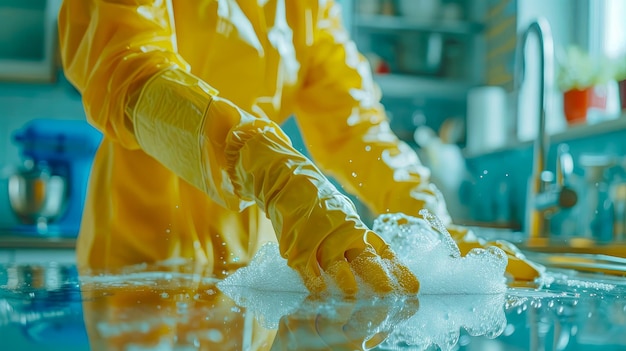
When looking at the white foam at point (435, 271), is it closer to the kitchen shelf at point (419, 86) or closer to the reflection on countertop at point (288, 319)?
the reflection on countertop at point (288, 319)

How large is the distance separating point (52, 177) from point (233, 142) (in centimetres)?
188

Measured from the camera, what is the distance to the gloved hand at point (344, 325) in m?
0.36

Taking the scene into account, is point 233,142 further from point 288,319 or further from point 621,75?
point 621,75

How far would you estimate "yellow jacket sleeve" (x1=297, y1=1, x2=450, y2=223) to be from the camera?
43.9 inches

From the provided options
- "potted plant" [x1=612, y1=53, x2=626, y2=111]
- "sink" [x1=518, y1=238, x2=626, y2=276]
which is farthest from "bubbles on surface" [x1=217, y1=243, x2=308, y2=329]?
"potted plant" [x1=612, y1=53, x2=626, y2=111]

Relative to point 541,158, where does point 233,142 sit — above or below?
above

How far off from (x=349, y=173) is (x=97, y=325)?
2.72 feet

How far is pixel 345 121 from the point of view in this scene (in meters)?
1.20

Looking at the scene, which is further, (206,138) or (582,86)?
(582,86)

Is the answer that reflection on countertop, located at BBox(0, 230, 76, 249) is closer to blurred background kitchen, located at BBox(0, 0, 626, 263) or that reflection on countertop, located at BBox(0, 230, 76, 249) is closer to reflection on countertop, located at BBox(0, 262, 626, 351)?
blurred background kitchen, located at BBox(0, 0, 626, 263)

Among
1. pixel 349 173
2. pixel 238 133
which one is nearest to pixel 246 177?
pixel 238 133

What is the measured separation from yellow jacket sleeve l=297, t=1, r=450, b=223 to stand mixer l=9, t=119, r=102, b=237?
54.8 inches

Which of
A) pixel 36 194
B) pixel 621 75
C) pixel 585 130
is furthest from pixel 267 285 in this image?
pixel 36 194

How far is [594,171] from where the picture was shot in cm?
177
